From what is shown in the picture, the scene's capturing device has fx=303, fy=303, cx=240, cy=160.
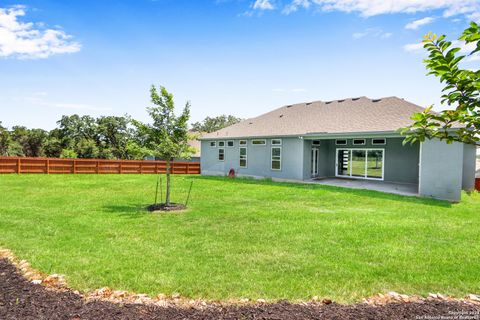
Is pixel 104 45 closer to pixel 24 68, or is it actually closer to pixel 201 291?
pixel 24 68

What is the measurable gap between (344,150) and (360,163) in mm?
1345

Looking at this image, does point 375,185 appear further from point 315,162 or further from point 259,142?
point 259,142

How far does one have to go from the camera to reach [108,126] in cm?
4138

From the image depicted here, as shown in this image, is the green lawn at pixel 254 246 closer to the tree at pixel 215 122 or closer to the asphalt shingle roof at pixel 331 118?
the asphalt shingle roof at pixel 331 118

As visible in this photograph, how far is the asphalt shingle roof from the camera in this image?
16.1 metres

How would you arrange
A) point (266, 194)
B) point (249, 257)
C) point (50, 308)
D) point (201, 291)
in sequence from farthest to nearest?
point (266, 194) → point (249, 257) → point (201, 291) → point (50, 308)

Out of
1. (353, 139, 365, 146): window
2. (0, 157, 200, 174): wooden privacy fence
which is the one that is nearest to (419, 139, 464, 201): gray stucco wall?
(353, 139, 365, 146): window

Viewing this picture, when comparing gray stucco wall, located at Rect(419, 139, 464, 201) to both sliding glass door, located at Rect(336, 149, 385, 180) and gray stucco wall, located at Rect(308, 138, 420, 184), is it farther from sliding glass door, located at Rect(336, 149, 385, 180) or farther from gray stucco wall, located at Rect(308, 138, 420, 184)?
sliding glass door, located at Rect(336, 149, 385, 180)

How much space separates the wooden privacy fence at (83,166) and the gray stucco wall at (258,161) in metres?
2.77

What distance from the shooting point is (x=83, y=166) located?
21656 mm

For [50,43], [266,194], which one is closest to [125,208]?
[266,194]

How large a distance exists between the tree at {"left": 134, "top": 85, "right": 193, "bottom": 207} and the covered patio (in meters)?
9.38

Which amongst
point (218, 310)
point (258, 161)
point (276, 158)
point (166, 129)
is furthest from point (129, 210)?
point (258, 161)

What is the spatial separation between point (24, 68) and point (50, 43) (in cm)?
385
